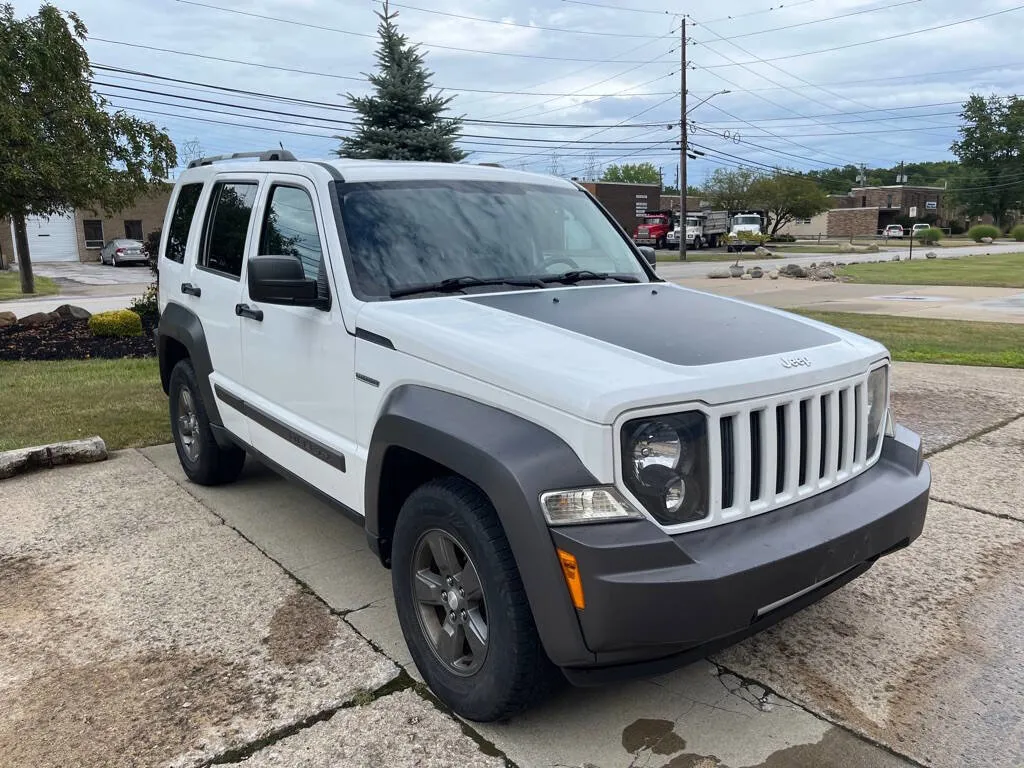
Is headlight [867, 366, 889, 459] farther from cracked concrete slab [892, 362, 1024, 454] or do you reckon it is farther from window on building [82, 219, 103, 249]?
window on building [82, 219, 103, 249]

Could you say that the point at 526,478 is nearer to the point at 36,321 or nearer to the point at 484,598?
the point at 484,598

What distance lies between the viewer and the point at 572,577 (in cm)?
231

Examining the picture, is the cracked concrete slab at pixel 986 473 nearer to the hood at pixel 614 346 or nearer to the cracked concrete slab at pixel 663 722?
the hood at pixel 614 346

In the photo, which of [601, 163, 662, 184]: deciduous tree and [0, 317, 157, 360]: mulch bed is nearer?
[0, 317, 157, 360]: mulch bed

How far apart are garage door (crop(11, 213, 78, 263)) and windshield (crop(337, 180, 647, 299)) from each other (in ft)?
157

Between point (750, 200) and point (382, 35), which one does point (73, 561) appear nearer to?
point (382, 35)

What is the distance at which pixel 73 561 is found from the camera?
4.21 meters

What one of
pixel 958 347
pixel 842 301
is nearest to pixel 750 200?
pixel 842 301

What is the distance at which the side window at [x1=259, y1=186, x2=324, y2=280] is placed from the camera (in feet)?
12.3

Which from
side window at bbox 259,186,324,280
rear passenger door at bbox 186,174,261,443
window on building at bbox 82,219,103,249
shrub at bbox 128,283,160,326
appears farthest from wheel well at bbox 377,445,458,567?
window on building at bbox 82,219,103,249

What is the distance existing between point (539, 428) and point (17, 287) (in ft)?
103

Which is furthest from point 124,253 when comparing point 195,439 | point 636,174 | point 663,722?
point 636,174

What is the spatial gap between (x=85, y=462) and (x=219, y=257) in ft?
7.27

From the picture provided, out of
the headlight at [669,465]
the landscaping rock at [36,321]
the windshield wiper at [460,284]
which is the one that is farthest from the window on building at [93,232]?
the headlight at [669,465]
